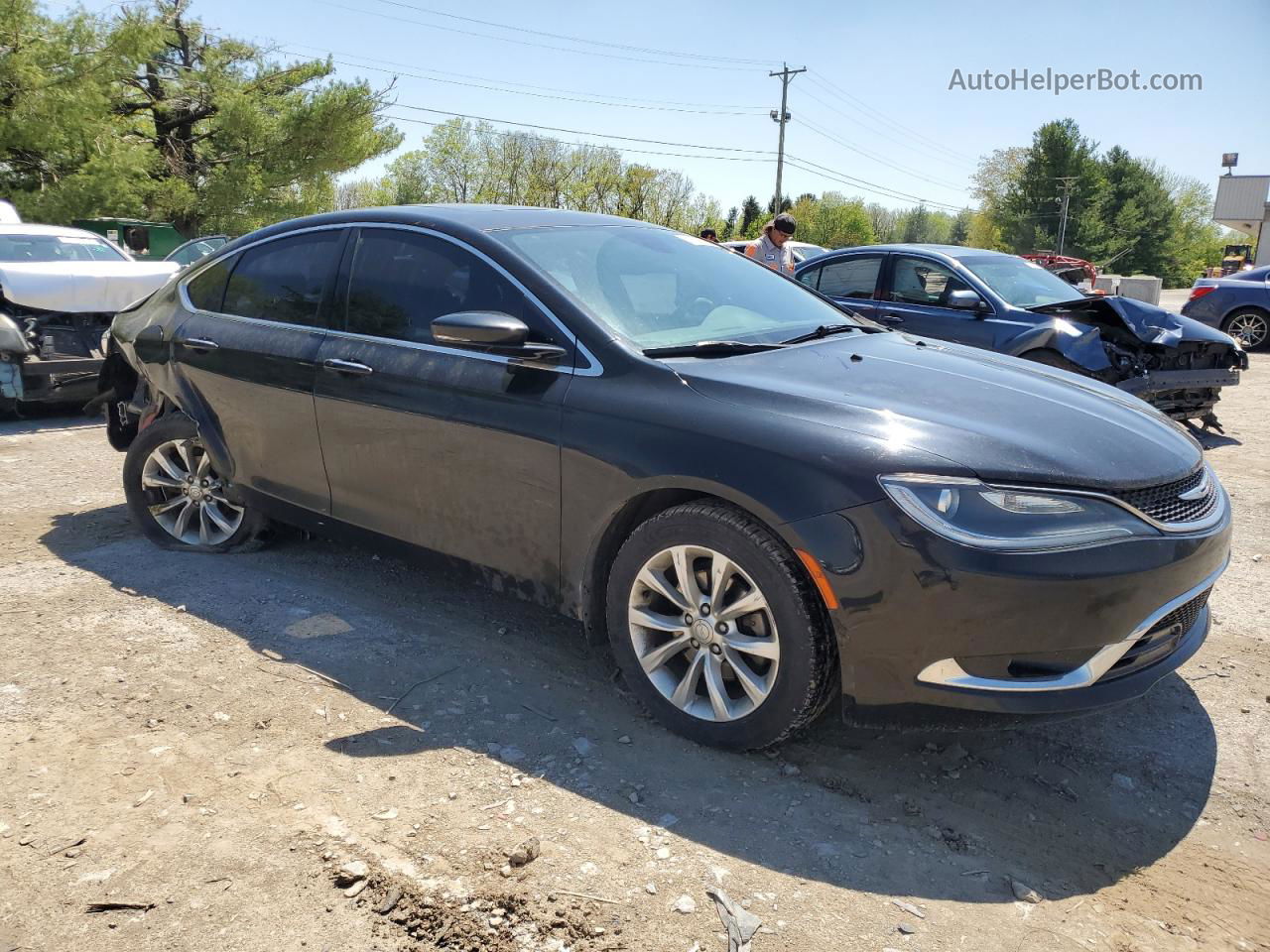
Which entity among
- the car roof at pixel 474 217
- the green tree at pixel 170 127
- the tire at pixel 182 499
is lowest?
the tire at pixel 182 499

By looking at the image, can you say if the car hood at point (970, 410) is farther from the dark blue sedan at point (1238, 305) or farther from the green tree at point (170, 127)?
the green tree at point (170, 127)

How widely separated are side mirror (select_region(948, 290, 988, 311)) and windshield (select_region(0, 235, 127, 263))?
26.7 ft

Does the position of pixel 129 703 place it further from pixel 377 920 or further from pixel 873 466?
pixel 873 466

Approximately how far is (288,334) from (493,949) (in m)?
2.86

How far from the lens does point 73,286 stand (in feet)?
26.7

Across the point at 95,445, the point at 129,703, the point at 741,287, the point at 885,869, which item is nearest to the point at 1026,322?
the point at 741,287

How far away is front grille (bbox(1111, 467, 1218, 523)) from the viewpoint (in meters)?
2.73

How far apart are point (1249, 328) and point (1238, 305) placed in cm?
43

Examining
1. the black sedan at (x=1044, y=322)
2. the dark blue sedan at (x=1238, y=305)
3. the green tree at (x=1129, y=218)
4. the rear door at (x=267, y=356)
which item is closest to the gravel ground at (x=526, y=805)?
the rear door at (x=267, y=356)

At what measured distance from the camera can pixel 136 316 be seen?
5.10 m

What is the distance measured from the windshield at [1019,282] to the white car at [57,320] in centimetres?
693

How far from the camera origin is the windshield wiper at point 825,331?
363cm

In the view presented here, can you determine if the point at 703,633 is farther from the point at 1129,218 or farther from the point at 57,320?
the point at 1129,218

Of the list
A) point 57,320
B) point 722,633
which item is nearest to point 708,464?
point 722,633
